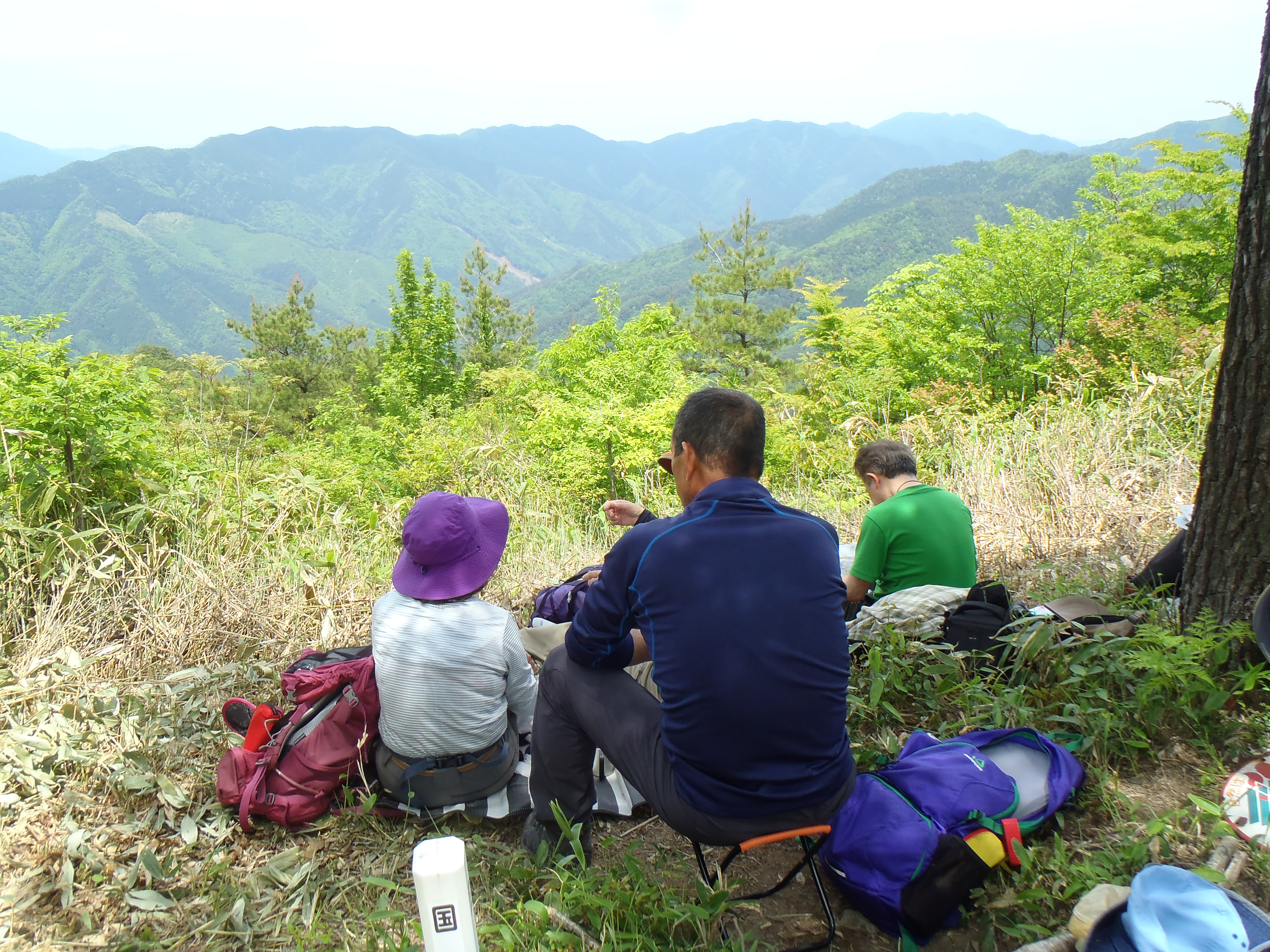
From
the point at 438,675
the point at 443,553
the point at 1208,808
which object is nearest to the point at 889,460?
the point at 1208,808

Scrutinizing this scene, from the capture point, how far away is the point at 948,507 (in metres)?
2.91

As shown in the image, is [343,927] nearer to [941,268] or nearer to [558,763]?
[558,763]

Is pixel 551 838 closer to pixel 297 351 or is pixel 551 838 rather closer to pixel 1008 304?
pixel 1008 304

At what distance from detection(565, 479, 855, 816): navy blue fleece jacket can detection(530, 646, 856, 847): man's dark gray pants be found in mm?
33

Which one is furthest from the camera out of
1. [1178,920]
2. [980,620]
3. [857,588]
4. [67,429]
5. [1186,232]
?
[1186,232]

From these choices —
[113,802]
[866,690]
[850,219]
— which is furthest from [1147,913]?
[850,219]

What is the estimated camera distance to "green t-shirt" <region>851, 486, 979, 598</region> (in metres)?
2.89

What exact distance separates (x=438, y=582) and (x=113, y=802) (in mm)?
1184

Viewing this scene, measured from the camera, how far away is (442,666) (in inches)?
84.1

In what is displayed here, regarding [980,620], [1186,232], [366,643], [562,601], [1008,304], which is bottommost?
[366,643]

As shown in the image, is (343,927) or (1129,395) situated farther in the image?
(1129,395)

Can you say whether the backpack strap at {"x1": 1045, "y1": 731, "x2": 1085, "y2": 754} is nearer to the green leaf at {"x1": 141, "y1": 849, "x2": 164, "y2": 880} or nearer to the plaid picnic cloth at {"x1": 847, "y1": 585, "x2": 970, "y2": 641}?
the plaid picnic cloth at {"x1": 847, "y1": 585, "x2": 970, "y2": 641}

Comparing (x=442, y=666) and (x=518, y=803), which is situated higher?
(x=442, y=666)

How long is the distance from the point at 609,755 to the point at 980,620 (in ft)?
4.75
